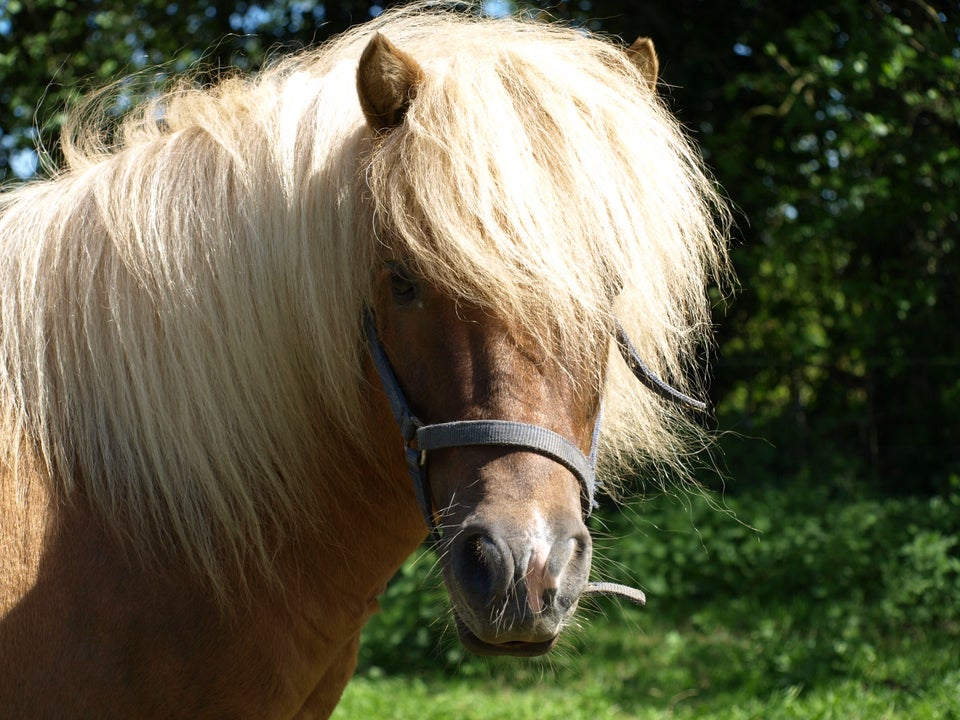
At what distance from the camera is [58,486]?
1576 mm

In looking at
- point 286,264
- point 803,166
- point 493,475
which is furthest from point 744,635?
point 286,264

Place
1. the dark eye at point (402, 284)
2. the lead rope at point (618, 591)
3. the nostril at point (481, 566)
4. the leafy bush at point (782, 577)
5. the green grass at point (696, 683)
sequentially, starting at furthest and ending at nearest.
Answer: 1. the leafy bush at point (782, 577)
2. the green grass at point (696, 683)
3. the lead rope at point (618, 591)
4. the dark eye at point (402, 284)
5. the nostril at point (481, 566)

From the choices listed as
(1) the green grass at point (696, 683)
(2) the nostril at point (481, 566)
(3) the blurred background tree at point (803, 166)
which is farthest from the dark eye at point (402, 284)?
(3) the blurred background tree at point (803, 166)

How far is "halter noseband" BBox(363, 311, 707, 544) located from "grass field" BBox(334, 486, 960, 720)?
2.28 metres

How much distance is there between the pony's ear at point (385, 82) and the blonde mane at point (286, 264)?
32mm

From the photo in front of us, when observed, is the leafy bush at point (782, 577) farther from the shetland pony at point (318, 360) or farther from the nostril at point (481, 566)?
the nostril at point (481, 566)

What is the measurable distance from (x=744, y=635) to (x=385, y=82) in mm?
4423

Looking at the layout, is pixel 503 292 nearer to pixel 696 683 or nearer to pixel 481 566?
pixel 481 566

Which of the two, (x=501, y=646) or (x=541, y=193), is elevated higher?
(x=541, y=193)

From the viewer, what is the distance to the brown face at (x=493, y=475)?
1327 mm

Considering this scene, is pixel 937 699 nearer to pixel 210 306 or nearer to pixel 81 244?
pixel 210 306

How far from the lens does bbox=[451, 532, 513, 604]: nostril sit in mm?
1313

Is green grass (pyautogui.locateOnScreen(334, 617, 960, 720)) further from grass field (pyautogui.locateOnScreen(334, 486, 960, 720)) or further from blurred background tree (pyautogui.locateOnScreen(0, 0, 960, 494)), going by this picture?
blurred background tree (pyautogui.locateOnScreen(0, 0, 960, 494))

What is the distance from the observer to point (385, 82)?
154 cm
